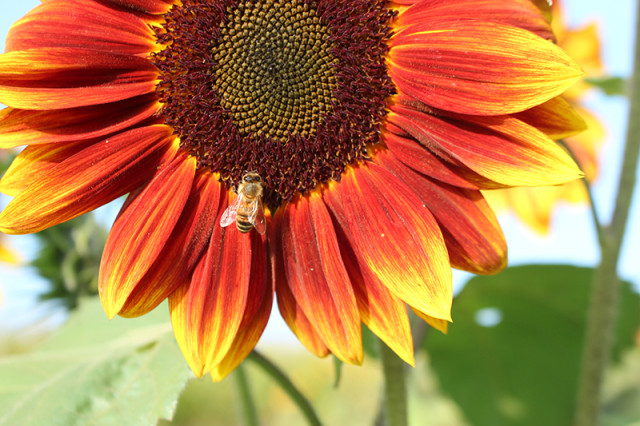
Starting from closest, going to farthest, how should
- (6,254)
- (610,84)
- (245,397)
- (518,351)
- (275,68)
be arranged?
(275,68), (245,397), (610,84), (518,351), (6,254)

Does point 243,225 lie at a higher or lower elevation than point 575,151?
higher

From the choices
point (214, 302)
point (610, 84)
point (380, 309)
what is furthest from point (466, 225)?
point (610, 84)

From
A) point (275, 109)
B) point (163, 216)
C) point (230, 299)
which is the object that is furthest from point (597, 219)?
point (163, 216)

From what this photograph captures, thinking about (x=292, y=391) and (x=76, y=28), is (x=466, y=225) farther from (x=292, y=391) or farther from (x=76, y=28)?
(x=76, y=28)

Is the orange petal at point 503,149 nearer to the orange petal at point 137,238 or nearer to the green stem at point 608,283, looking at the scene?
the orange petal at point 137,238

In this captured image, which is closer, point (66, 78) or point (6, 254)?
point (66, 78)

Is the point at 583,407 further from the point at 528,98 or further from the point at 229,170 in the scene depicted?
the point at 229,170

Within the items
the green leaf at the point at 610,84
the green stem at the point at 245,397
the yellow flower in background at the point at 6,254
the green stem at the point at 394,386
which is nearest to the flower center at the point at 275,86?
the green stem at the point at 394,386

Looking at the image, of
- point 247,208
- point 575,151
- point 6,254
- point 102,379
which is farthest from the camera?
point 6,254

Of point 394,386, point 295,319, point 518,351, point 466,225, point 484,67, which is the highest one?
point 484,67
